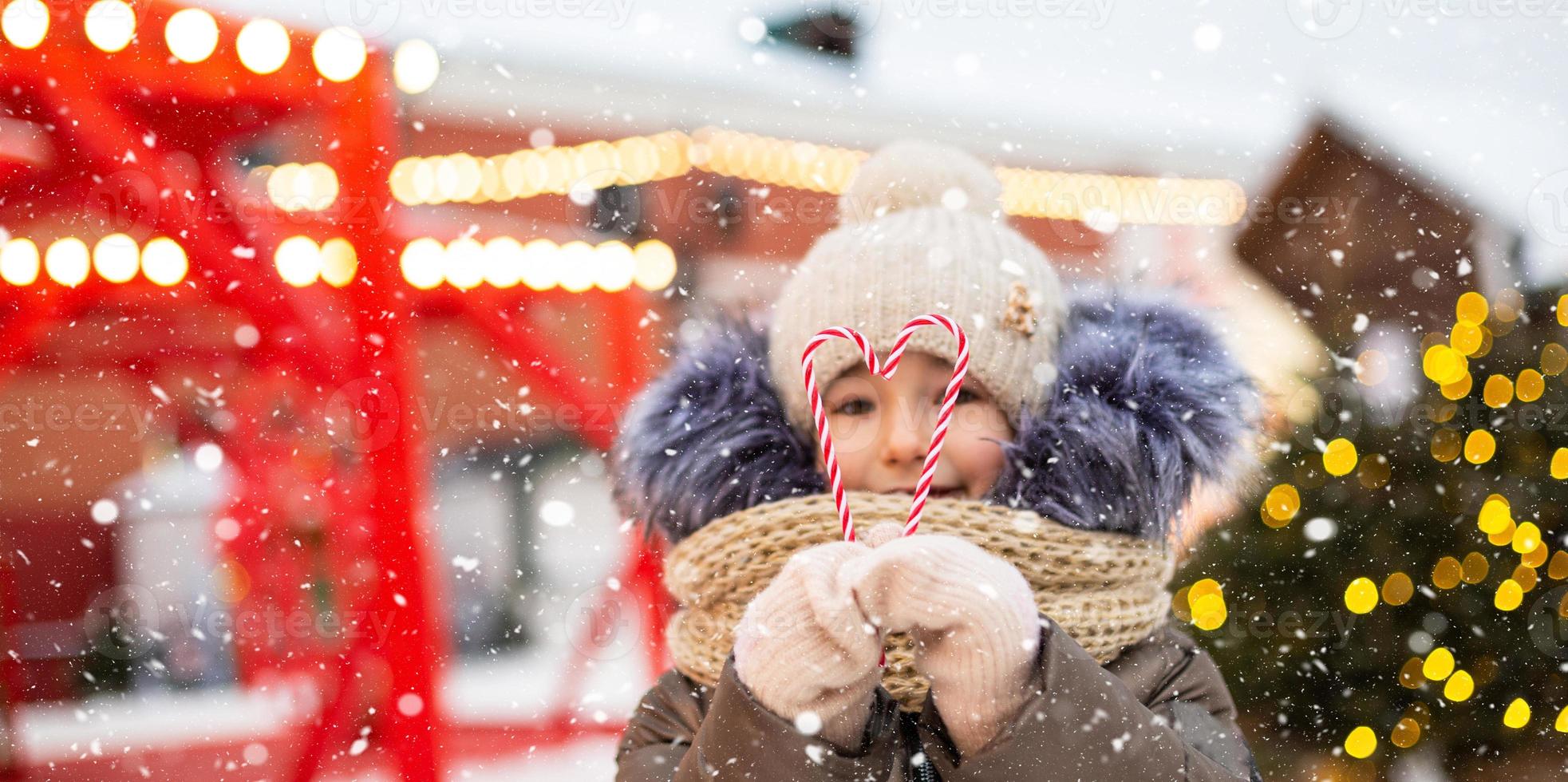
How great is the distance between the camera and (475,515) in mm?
5605

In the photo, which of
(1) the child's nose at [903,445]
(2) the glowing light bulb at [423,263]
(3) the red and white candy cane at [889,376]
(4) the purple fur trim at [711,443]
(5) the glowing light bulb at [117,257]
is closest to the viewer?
(3) the red and white candy cane at [889,376]

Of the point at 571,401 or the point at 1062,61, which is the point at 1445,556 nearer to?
the point at 1062,61

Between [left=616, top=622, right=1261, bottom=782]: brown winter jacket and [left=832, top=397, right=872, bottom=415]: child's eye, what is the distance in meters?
0.25

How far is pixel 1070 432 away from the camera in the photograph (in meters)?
0.90

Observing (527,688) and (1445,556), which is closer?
(1445,556)

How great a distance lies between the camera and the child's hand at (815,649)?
653mm

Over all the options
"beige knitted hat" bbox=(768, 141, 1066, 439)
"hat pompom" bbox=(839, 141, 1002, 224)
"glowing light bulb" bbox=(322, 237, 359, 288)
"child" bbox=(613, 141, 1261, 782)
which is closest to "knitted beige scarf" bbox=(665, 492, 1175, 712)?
"child" bbox=(613, 141, 1261, 782)

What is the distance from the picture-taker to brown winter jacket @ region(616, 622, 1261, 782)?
27.1 inches

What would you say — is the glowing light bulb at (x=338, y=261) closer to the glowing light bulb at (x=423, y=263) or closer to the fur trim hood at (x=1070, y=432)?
the glowing light bulb at (x=423, y=263)

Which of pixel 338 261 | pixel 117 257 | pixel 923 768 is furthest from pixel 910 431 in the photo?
pixel 117 257

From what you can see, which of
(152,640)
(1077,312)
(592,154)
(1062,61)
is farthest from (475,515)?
(1077,312)

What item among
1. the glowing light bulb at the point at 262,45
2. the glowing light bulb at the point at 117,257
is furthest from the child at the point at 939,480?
the glowing light bulb at the point at 117,257

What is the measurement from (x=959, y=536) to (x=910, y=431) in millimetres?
99

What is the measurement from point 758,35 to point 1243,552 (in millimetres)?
2727
